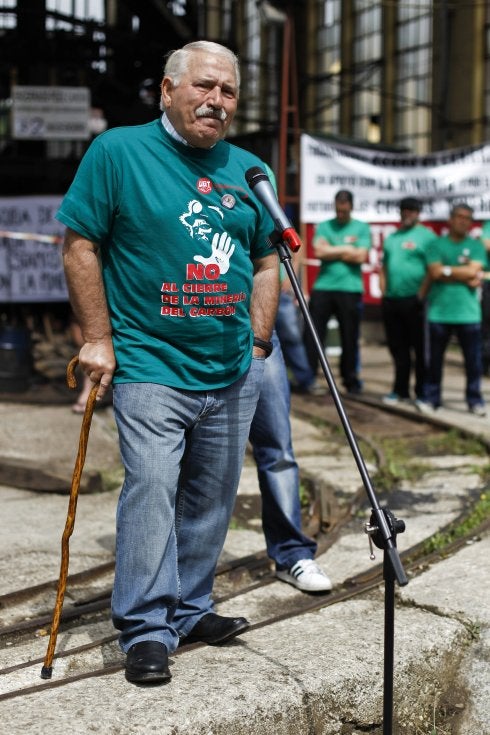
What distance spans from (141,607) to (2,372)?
7351mm

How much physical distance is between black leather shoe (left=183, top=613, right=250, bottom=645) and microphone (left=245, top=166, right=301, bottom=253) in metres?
1.31

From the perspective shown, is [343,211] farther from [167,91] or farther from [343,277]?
[167,91]

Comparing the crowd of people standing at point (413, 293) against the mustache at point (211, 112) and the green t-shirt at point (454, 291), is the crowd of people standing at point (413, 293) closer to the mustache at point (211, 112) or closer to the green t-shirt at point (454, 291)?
the green t-shirt at point (454, 291)

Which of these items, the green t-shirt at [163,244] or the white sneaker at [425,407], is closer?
the green t-shirt at [163,244]

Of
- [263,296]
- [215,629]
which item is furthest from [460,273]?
[215,629]

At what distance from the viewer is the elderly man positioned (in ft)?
10.2

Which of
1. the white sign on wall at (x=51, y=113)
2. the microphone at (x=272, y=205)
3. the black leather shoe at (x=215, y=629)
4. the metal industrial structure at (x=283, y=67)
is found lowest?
the black leather shoe at (x=215, y=629)

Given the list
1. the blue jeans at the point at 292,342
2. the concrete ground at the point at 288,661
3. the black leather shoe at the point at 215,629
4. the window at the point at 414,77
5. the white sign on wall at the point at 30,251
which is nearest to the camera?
the concrete ground at the point at 288,661

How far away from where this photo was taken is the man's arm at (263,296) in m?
3.60

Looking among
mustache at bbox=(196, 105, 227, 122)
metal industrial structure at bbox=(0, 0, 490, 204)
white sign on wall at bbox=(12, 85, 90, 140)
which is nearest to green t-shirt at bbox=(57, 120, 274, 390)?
mustache at bbox=(196, 105, 227, 122)

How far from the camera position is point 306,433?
798 cm

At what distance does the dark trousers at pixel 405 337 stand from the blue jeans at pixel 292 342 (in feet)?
2.73

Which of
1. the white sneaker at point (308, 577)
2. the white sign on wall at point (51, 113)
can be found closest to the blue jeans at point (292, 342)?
the white sign on wall at point (51, 113)

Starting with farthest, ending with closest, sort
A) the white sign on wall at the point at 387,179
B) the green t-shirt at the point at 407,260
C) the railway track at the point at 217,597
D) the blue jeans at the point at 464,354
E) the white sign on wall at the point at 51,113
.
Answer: the white sign on wall at the point at 51,113, the white sign on wall at the point at 387,179, the green t-shirt at the point at 407,260, the blue jeans at the point at 464,354, the railway track at the point at 217,597
